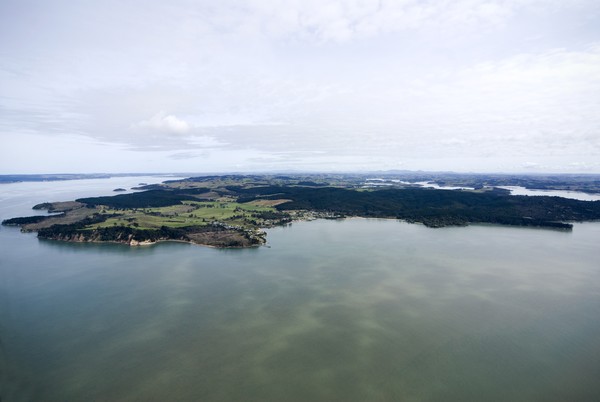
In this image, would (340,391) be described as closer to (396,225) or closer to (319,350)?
(319,350)

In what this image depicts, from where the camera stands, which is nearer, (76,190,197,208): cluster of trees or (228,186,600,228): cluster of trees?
(228,186,600,228): cluster of trees

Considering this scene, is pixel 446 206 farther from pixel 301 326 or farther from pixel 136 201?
pixel 136 201

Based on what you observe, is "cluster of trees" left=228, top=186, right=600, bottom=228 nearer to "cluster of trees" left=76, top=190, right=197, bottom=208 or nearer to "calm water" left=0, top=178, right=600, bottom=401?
"calm water" left=0, top=178, right=600, bottom=401

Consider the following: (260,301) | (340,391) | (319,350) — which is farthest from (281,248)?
(340,391)

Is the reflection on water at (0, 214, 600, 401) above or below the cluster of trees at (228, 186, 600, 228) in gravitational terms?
below

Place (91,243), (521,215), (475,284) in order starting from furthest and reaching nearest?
(521,215), (91,243), (475,284)

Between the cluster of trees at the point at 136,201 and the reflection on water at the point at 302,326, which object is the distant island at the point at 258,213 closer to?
the cluster of trees at the point at 136,201

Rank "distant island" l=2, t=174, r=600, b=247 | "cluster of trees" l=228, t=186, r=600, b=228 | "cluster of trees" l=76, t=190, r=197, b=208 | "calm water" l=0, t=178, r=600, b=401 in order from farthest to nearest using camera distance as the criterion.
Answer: "cluster of trees" l=76, t=190, r=197, b=208
"cluster of trees" l=228, t=186, r=600, b=228
"distant island" l=2, t=174, r=600, b=247
"calm water" l=0, t=178, r=600, b=401

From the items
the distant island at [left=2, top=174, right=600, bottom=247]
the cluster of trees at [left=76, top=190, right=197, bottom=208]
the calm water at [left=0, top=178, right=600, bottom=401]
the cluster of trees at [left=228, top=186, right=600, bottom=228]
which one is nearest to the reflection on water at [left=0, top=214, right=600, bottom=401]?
the calm water at [left=0, top=178, right=600, bottom=401]
